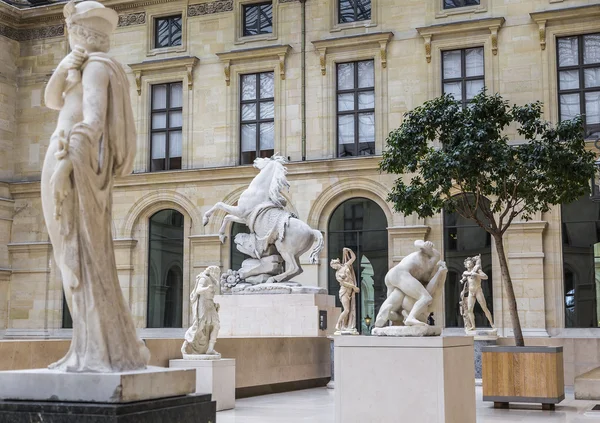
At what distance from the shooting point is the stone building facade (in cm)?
2497

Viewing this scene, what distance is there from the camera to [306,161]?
1062 inches

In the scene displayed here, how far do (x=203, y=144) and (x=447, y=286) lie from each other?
9.47m

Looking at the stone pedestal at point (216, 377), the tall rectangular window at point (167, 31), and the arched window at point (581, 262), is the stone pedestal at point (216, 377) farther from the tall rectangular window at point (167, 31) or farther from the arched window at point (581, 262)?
the tall rectangular window at point (167, 31)

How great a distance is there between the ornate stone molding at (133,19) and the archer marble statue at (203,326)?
19.6 metres

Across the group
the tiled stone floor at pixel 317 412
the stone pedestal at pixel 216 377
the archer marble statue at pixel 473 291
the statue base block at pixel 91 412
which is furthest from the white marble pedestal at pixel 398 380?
the archer marble statue at pixel 473 291

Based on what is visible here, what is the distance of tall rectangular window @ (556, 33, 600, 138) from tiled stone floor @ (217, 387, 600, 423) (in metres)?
11.6

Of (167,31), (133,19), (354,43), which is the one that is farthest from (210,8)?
(354,43)

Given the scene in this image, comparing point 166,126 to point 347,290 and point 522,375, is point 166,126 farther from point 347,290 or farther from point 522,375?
point 522,375

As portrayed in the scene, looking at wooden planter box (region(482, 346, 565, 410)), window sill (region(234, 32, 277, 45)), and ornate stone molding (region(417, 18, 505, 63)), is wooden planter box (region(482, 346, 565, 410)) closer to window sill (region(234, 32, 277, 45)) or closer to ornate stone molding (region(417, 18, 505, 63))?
ornate stone molding (region(417, 18, 505, 63))

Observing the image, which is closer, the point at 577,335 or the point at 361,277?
the point at 577,335

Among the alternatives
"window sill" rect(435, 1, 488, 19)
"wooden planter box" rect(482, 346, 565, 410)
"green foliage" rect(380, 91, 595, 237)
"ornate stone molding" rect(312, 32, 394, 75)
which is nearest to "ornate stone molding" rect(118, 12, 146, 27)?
"ornate stone molding" rect(312, 32, 394, 75)

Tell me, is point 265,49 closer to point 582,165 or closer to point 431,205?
point 431,205

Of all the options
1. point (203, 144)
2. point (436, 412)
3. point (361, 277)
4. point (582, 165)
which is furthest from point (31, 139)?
point (436, 412)

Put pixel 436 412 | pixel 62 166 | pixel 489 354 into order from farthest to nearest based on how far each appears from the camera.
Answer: pixel 489 354
pixel 436 412
pixel 62 166
